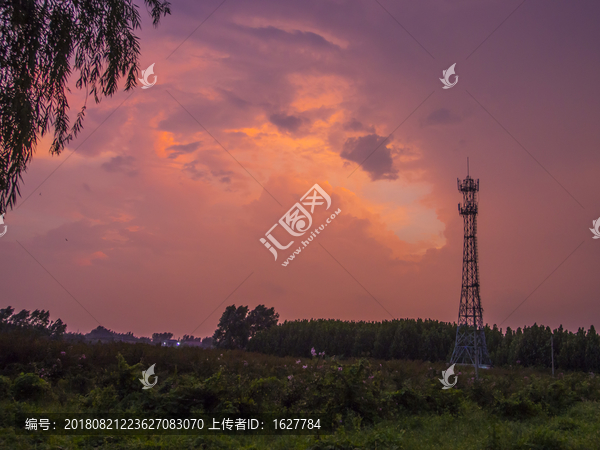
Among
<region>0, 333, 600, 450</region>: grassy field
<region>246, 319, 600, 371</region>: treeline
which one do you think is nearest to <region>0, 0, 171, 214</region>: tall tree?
<region>0, 333, 600, 450</region>: grassy field

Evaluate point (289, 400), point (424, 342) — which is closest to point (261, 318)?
point (424, 342)

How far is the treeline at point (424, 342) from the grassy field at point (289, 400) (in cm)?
3025

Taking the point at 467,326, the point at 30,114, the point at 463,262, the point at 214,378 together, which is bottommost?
the point at 214,378

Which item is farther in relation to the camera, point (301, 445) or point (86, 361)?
point (86, 361)

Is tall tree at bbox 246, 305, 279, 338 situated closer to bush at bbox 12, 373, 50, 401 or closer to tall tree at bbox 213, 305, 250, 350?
tall tree at bbox 213, 305, 250, 350

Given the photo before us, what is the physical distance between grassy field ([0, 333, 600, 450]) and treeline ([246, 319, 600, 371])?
3025 centimetres

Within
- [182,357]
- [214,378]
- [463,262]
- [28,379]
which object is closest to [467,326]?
[463,262]

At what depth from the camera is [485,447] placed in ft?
24.7

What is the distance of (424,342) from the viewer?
169ft

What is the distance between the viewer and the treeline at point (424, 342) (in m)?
44.7

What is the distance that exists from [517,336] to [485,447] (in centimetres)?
4641

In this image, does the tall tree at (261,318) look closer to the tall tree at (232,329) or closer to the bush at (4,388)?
the tall tree at (232,329)

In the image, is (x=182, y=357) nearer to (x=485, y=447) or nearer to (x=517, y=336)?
(x=485, y=447)

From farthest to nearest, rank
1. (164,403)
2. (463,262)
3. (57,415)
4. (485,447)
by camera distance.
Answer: (463,262)
(164,403)
(57,415)
(485,447)
